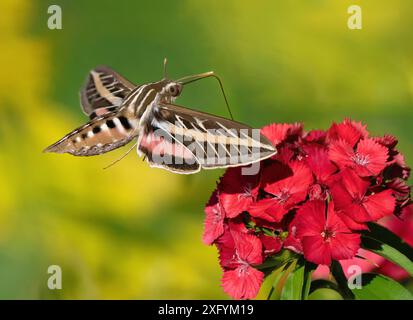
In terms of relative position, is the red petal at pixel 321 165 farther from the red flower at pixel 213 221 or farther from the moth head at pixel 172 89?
the moth head at pixel 172 89

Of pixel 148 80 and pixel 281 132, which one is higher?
pixel 148 80

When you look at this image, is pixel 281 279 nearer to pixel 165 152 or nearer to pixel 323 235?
pixel 323 235

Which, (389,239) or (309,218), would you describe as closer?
(309,218)

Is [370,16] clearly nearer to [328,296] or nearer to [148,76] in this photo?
[148,76]

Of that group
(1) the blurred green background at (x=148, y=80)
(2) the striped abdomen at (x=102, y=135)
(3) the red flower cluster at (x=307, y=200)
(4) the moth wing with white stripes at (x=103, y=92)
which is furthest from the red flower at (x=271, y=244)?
(1) the blurred green background at (x=148, y=80)

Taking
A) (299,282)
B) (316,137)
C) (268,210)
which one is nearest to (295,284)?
(299,282)

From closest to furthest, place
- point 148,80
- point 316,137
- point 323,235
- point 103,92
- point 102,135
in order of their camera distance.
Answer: point 323,235
point 316,137
point 102,135
point 103,92
point 148,80

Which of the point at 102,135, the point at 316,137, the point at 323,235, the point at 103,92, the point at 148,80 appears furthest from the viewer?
the point at 148,80
